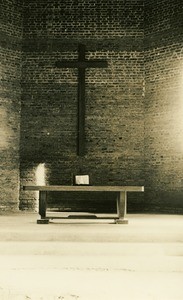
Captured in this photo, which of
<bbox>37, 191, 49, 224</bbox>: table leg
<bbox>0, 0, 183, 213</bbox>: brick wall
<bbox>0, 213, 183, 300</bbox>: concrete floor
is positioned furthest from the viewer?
<bbox>0, 0, 183, 213</bbox>: brick wall

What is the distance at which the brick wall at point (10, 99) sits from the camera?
1107cm

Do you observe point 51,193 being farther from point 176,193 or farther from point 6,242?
point 6,242

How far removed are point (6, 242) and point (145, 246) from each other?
6.42 ft

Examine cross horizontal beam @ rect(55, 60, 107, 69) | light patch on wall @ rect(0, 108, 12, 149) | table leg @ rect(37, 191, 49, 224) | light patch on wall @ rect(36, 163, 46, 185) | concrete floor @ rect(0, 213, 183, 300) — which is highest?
cross horizontal beam @ rect(55, 60, 107, 69)

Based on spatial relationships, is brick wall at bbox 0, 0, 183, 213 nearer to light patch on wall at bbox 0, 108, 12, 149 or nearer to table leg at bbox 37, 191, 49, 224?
light patch on wall at bbox 0, 108, 12, 149

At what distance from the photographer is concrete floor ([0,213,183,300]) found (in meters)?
4.74

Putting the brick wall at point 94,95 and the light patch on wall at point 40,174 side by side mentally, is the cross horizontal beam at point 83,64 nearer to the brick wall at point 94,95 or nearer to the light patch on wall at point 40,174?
the brick wall at point 94,95

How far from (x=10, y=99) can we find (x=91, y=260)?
599 cm

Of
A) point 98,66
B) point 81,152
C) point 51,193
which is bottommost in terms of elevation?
point 51,193

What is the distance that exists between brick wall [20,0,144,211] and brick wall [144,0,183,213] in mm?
211

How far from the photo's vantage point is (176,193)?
10.6 metres

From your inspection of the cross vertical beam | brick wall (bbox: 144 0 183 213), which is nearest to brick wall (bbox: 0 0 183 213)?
brick wall (bbox: 144 0 183 213)

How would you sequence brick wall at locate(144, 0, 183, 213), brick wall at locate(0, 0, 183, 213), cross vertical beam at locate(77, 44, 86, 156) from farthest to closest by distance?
cross vertical beam at locate(77, 44, 86, 156), brick wall at locate(0, 0, 183, 213), brick wall at locate(144, 0, 183, 213)

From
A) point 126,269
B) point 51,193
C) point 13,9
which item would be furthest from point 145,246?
point 13,9
